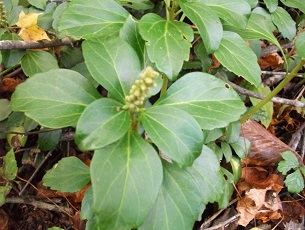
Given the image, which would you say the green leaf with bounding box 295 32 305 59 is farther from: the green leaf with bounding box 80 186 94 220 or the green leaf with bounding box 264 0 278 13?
the green leaf with bounding box 80 186 94 220

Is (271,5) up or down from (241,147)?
up

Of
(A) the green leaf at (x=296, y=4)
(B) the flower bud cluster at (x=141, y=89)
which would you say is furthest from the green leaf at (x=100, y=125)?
(A) the green leaf at (x=296, y=4)

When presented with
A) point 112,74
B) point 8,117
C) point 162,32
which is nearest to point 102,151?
point 112,74

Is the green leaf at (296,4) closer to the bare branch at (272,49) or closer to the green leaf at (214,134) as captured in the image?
the bare branch at (272,49)

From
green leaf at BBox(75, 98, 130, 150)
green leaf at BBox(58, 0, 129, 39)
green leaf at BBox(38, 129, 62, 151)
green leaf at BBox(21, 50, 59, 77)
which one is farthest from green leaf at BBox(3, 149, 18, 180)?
green leaf at BBox(75, 98, 130, 150)

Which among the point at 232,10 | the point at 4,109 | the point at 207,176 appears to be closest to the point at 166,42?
the point at 232,10

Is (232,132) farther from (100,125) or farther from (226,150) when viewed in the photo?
(100,125)

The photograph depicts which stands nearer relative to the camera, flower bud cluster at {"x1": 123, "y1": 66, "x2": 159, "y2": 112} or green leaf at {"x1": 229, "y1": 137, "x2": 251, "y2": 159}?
flower bud cluster at {"x1": 123, "y1": 66, "x2": 159, "y2": 112}

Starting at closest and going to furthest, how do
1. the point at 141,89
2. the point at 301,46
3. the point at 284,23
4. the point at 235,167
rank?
the point at 141,89
the point at 301,46
the point at 235,167
the point at 284,23
